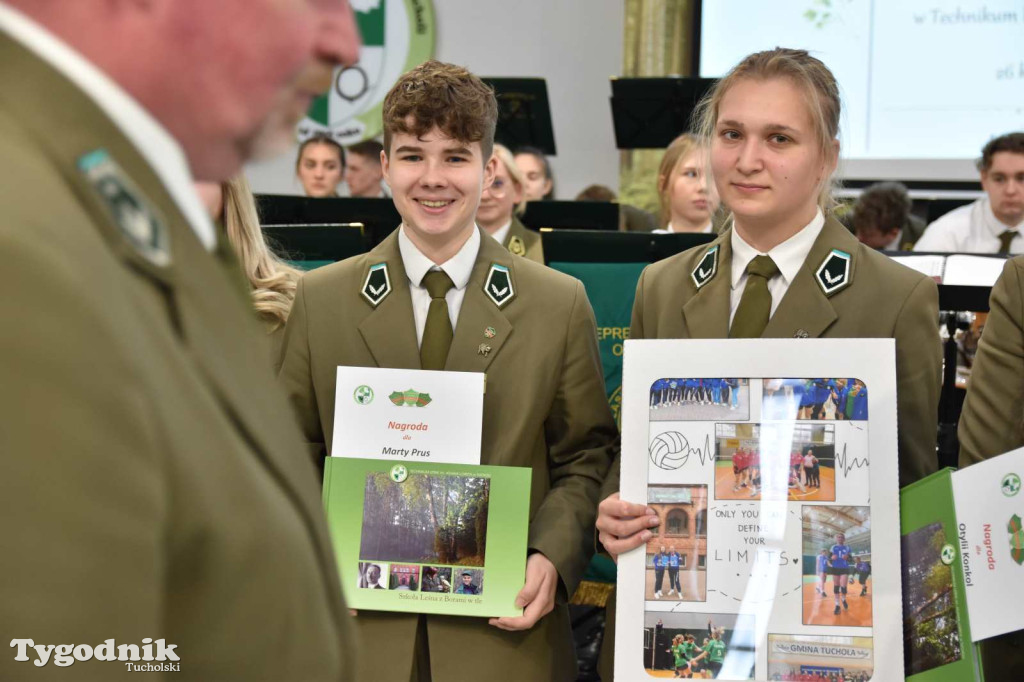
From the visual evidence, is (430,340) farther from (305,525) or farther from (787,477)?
(305,525)

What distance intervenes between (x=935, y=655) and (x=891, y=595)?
11 cm

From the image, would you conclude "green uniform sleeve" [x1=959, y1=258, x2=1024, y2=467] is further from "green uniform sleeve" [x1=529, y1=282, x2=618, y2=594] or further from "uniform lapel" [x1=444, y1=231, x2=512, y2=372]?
"uniform lapel" [x1=444, y1=231, x2=512, y2=372]

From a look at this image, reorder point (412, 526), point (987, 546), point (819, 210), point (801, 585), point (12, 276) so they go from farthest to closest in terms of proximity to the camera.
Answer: point (819, 210) → point (412, 526) → point (801, 585) → point (987, 546) → point (12, 276)

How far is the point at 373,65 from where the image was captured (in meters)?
8.09

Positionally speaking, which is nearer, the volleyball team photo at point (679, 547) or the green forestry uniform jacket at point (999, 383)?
the volleyball team photo at point (679, 547)

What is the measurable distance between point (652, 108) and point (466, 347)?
4.24 metres

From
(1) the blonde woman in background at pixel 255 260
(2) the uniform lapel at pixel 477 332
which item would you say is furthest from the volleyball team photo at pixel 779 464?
(1) the blonde woman in background at pixel 255 260

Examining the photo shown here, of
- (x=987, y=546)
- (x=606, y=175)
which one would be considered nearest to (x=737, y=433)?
(x=987, y=546)

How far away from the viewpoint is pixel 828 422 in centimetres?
175

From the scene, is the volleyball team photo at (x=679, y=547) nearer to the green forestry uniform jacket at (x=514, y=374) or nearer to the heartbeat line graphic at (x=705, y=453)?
the heartbeat line graphic at (x=705, y=453)

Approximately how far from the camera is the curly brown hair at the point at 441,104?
2.18 metres

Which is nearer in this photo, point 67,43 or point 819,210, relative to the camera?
point 67,43

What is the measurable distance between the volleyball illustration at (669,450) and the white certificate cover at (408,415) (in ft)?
1.00

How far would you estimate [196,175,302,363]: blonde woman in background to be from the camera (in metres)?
2.48
